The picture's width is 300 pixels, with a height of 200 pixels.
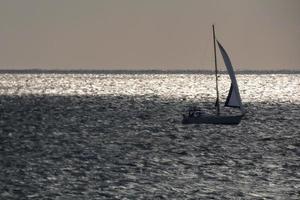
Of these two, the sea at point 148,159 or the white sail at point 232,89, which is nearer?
the sea at point 148,159

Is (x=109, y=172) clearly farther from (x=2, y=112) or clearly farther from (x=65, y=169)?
(x=2, y=112)

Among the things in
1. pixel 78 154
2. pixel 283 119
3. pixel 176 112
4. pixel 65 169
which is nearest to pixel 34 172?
pixel 65 169

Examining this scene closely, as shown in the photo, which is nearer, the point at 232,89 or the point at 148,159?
the point at 148,159

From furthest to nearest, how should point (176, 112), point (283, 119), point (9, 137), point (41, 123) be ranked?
point (176, 112) → point (283, 119) → point (41, 123) → point (9, 137)

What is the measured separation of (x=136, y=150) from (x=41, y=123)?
3909cm

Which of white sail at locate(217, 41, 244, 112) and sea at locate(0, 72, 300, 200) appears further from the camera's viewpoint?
white sail at locate(217, 41, 244, 112)

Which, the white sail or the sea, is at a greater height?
the white sail

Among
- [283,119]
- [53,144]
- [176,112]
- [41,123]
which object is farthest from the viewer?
[176,112]

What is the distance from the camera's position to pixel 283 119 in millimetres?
127250

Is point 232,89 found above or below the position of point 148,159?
above

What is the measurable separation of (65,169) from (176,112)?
8134 centimetres

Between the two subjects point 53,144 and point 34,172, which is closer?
point 34,172

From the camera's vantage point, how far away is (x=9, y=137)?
94.1 m

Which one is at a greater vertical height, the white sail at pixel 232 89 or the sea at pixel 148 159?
the white sail at pixel 232 89
